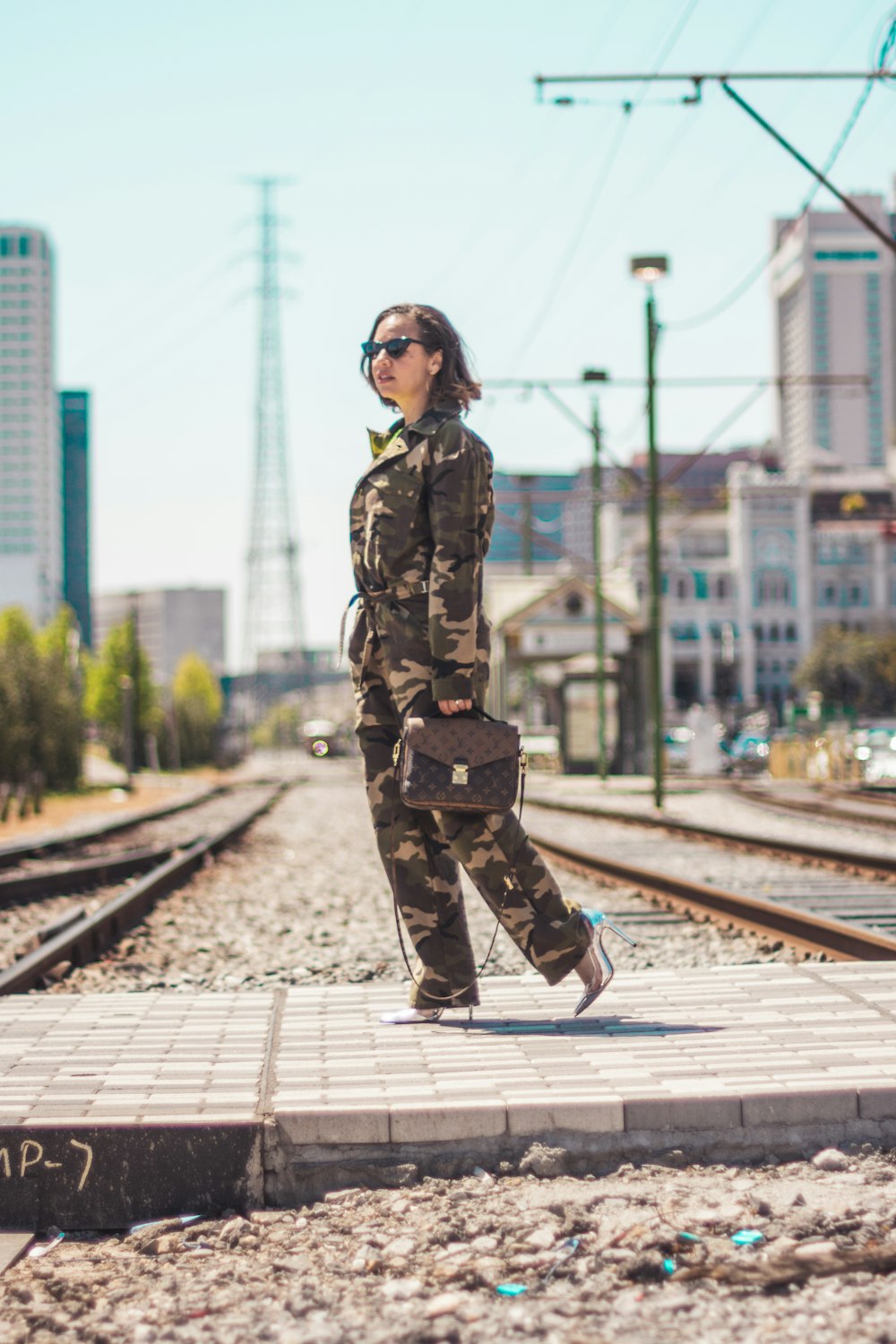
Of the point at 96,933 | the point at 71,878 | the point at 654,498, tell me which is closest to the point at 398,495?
the point at 96,933

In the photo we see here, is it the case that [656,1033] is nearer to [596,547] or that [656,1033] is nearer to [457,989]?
[457,989]

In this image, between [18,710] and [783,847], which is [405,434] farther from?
[18,710]

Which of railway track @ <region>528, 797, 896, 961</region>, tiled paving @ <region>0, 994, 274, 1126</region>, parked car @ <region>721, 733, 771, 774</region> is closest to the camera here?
tiled paving @ <region>0, 994, 274, 1126</region>

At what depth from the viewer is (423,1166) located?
3.09 metres

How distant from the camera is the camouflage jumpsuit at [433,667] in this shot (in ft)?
12.6

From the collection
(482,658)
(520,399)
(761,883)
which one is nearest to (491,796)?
(482,658)

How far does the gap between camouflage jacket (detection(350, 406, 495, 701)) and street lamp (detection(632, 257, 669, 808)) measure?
16603 millimetres

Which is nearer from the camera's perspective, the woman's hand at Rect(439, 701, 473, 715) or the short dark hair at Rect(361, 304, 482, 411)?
the woman's hand at Rect(439, 701, 473, 715)

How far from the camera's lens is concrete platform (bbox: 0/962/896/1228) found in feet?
9.95

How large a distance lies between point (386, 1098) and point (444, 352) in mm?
2046

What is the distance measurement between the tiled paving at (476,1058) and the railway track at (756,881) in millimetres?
1439

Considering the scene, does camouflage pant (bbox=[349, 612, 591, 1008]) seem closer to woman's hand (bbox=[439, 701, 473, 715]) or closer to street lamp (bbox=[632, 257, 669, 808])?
woman's hand (bbox=[439, 701, 473, 715])

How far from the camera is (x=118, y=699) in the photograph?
286 feet

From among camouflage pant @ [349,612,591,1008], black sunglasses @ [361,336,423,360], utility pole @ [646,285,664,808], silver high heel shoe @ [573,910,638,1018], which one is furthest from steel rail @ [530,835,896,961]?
utility pole @ [646,285,664,808]
